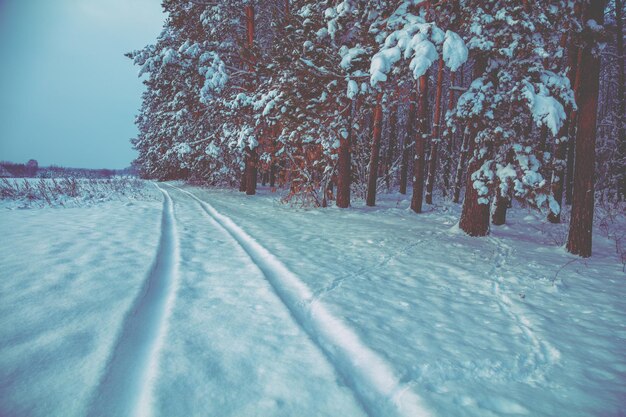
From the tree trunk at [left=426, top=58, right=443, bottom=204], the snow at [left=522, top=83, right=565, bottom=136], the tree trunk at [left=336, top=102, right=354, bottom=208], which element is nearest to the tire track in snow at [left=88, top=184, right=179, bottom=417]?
the snow at [left=522, top=83, right=565, bottom=136]

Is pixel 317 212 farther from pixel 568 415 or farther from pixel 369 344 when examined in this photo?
pixel 568 415

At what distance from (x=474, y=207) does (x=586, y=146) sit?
235 cm

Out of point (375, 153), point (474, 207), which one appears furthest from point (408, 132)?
point (474, 207)

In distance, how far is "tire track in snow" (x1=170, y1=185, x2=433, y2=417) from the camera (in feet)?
6.03

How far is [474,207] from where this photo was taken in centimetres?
736

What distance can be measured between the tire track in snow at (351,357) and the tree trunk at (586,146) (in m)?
5.86

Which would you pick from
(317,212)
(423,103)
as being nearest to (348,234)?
(317,212)

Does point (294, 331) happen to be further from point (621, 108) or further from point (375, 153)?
point (621, 108)

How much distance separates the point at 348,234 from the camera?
6.82 meters

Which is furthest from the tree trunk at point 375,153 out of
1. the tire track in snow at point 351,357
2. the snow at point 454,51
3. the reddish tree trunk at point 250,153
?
the tire track in snow at point 351,357

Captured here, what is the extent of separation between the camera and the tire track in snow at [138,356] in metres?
1.67

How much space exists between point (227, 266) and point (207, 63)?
11.1 m

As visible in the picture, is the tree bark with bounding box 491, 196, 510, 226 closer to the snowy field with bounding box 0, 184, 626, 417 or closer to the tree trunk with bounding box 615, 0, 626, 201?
the snowy field with bounding box 0, 184, 626, 417

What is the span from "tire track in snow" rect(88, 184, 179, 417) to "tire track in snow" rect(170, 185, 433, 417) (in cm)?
114
